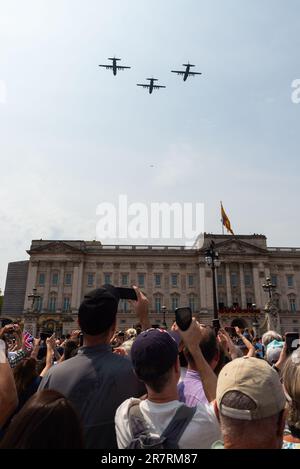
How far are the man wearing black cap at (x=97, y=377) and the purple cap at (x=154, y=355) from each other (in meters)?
0.41

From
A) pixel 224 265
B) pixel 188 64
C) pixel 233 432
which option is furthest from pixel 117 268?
pixel 233 432

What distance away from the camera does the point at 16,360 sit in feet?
17.0

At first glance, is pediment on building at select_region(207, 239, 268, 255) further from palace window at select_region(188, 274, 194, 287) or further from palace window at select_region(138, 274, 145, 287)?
palace window at select_region(138, 274, 145, 287)

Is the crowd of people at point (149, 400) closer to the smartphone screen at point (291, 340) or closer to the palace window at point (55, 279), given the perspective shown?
the smartphone screen at point (291, 340)

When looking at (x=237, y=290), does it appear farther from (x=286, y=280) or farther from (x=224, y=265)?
(x=286, y=280)

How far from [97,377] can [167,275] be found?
5511cm

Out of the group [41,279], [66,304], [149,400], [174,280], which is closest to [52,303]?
[66,304]

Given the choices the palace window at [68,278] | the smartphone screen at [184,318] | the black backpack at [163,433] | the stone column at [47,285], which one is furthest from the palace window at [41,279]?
the black backpack at [163,433]

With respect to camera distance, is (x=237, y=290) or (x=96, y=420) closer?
(x=96, y=420)

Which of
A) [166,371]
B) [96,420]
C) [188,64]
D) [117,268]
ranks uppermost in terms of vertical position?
[188,64]

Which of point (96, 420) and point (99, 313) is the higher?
point (99, 313)

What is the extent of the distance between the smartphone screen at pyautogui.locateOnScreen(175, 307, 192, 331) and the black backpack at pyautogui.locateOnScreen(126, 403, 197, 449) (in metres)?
0.80

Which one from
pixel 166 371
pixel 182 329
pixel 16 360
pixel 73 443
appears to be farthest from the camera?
pixel 16 360

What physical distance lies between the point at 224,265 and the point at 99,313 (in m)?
55.8
